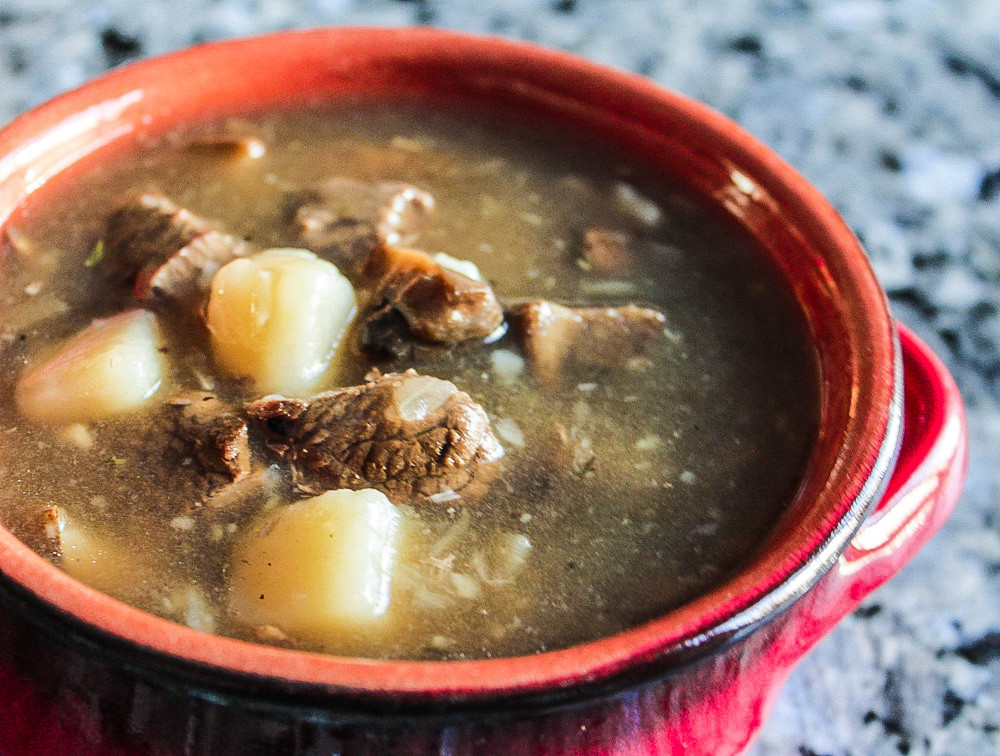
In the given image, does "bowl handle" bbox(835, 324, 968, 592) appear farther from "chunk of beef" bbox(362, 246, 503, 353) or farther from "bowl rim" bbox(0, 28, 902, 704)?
"chunk of beef" bbox(362, 246, 503, 353)

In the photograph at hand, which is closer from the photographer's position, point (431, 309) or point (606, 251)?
point (431, 309)

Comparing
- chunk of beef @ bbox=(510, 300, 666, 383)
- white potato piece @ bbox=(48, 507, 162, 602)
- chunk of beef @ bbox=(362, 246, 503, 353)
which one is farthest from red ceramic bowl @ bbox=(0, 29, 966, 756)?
chunk of beef @ bbox=(362, 246, 503, 353)

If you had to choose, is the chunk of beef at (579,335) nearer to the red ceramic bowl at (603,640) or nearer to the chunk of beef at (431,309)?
the chunk of beef at (431,309)

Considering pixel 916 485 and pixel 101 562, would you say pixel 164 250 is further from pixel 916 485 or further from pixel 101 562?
pixel 916 485

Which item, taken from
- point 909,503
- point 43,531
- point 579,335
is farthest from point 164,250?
point 909,503

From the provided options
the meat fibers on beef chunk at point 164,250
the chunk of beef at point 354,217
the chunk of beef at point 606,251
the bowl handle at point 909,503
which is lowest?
the bowl handle at point 909,503

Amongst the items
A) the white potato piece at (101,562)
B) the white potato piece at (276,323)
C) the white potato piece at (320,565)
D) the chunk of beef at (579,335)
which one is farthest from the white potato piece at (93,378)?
the chunk of beef at (579,335)
